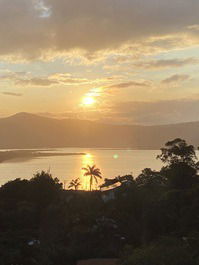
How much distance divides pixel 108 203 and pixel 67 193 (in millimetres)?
8043

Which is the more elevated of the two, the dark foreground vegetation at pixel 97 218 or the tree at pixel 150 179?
the tree at pixel 150 179

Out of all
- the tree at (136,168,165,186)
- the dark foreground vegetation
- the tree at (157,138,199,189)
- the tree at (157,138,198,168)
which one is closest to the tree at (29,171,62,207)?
the dark foreground vegetation

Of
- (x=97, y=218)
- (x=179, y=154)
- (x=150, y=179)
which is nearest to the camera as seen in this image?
(x=97, y=218)

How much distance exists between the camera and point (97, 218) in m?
48.2

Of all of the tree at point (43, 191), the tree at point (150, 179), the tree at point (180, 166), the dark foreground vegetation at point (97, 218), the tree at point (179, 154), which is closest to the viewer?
the dark foreground vegetation at point (97, 218)

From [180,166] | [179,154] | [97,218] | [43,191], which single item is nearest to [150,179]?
[179,154]

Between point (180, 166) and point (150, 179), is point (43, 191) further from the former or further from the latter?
point (180, 166)

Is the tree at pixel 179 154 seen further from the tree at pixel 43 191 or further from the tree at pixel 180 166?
the tree at pixel 43 191

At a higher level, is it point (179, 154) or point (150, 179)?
point (179, 154)

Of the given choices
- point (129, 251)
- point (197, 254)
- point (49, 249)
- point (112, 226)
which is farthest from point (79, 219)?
point (197, 254)

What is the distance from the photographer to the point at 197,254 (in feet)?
76.0

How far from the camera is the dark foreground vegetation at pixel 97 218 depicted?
120ft

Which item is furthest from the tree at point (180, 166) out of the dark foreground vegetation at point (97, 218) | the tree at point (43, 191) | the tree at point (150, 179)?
the tree at point (43, 191)

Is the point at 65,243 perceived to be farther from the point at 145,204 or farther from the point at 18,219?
the point at 145,204
